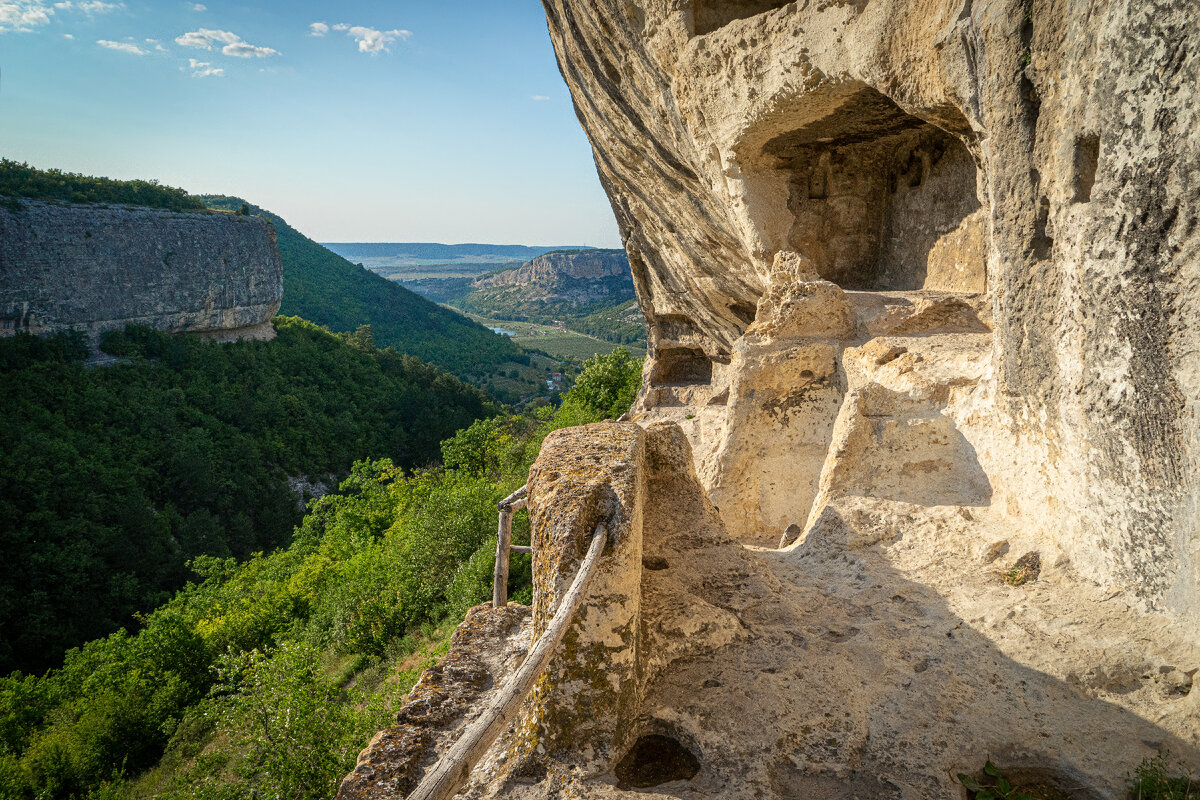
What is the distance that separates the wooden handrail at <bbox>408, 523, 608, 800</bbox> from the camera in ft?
6.49

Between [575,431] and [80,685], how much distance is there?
1781 centimetres

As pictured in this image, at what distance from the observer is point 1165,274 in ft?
10.9

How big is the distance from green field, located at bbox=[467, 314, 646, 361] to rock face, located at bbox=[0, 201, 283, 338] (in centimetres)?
3567

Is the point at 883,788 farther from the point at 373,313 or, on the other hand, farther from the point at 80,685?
the point at 373,313

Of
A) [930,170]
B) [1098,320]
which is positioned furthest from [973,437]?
[930,170]

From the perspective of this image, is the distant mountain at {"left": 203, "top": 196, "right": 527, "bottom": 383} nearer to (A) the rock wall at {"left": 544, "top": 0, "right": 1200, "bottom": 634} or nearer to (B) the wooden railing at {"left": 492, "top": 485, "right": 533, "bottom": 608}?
(A) the rock wall at {"left": 544, "top": 0, "right": 1200, "bottom": 634}

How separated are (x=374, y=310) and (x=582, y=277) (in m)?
57.4

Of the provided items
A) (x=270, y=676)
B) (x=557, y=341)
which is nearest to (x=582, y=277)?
(x=557, y=341)

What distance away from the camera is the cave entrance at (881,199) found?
8.27m

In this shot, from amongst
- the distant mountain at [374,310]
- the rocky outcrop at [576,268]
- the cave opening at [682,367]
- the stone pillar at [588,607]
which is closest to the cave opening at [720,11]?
the stone pillar at [588,607]

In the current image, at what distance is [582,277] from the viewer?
121 m

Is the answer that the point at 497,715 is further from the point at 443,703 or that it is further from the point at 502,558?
the point at 502,558

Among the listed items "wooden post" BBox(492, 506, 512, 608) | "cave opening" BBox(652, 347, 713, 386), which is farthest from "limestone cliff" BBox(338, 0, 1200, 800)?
"cave opening" BBox(652, 347, 713, 386)

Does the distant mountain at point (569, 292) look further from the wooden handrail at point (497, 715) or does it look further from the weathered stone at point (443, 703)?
the wooden handrail at point (497, 715)
